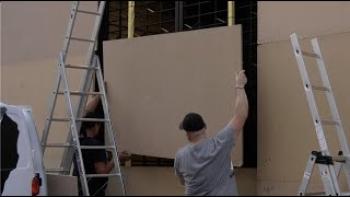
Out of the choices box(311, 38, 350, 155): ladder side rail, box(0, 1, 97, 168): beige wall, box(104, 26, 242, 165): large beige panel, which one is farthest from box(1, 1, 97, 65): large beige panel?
box(311, 38, 350, 155): ladder side rail

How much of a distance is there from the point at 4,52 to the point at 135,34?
89.3 inches

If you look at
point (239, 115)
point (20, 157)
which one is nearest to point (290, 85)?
point (239, 115)

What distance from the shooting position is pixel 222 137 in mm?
5004

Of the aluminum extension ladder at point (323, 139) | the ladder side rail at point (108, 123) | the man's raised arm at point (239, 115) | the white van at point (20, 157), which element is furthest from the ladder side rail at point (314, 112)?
the ladder side rail at point (108, 123)

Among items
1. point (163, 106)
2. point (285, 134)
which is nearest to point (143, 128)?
point (163, 106)

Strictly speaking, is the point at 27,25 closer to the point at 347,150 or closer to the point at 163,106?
the point at 163,106

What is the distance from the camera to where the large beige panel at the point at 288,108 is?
6.40 meters

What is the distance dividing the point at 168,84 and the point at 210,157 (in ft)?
8.04

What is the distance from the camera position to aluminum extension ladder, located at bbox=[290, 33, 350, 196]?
5375 millimetres

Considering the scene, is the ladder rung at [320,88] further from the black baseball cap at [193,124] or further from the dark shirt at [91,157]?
the dark shirt at [91,157]

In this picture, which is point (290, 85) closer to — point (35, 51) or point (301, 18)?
point (301, 18)

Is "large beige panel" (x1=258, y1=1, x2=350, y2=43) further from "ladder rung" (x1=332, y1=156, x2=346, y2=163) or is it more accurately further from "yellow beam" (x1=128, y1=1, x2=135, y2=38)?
"yellow beam" (x1=128, y1=1, x2=135, y2=38)

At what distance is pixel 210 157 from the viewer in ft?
16.4

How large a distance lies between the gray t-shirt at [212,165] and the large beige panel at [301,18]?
84.9 inches
